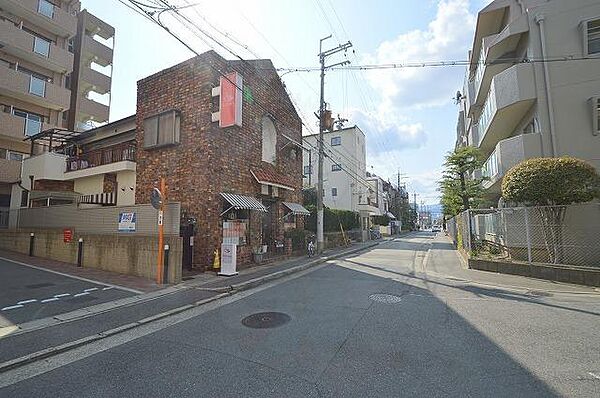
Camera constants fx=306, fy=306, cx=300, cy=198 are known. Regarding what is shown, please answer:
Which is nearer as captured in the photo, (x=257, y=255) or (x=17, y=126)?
(x=257, y=255)

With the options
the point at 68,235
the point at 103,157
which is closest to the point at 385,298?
the point at 68,235

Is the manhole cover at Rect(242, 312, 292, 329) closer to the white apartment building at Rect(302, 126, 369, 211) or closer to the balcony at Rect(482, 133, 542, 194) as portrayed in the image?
the balcony at Rect(482, 133, 542, 194)

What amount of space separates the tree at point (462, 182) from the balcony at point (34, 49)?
28975mm

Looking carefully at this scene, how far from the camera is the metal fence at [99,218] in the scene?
1052 cm

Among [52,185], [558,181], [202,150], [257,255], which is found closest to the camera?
[558,181]

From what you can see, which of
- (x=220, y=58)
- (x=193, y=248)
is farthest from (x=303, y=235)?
A: (x=220, y=58)

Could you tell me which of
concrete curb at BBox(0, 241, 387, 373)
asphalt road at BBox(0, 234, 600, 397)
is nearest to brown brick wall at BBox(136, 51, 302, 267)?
concrete curb at BBox(0, 241, 387, 373)

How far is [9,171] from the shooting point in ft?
70.0

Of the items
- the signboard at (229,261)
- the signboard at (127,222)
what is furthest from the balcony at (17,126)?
the signboard at (229,261)

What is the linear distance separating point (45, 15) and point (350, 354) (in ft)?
103

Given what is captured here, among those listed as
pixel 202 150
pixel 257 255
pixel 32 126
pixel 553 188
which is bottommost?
pixel 257 255

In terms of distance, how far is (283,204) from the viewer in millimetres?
16641

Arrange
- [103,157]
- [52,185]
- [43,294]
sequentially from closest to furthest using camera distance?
[43,294] → [103,157] → [52,185]

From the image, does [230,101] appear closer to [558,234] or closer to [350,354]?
[350,354]
